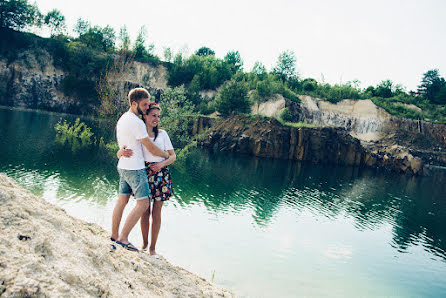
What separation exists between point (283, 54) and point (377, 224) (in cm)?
6776

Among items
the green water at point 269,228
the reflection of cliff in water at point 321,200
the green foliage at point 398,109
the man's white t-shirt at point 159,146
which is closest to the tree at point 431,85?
the green foliage at point 398,109

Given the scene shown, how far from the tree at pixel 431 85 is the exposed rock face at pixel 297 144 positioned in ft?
153

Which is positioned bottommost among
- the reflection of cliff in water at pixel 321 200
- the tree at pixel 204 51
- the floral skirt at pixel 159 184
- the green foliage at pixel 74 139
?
the reflection of cliff in water at pixel 321 200

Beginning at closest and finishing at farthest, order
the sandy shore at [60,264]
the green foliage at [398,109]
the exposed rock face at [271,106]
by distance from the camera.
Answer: the sandy shore at [60,264], the exposed rock face at [271,106], the green foliage at [398,109]

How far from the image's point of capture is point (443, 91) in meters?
77.1

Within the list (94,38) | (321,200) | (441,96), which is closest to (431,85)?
(441,96)

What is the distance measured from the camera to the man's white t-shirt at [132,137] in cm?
487

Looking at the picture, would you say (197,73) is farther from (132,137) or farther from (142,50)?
(132,137)

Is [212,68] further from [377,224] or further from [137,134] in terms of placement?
[137,134]

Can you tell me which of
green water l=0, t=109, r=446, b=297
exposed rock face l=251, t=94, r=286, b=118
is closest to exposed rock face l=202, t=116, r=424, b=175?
exposed rock face l=251, t=94, r=286, b=118

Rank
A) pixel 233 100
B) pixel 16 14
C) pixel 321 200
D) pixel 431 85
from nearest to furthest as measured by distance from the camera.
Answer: pixel 321 200 < pixel 233 100 < pixel 16 14 < pixel 431 85

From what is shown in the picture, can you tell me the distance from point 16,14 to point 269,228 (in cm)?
7907

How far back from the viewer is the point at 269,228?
12898 millimetres

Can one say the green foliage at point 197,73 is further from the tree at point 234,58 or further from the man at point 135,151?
the man at point 135,151
